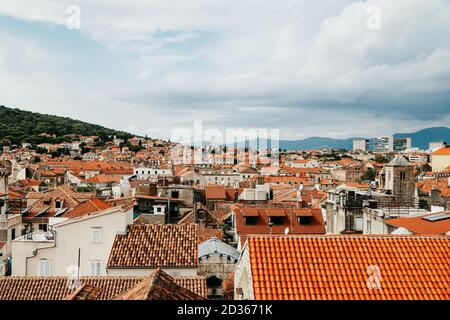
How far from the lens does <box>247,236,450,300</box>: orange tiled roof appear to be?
9625mm

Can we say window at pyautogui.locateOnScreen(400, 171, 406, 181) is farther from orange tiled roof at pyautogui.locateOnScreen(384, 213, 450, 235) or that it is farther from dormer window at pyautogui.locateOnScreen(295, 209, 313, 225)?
orange tiled roof at pyautogui.locateOnScreen(384, 213, 450, 235)

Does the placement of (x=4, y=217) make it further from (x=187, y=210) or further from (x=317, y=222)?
(x=317, y=222)

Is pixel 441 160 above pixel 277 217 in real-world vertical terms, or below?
above

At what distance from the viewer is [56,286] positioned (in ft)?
49.1

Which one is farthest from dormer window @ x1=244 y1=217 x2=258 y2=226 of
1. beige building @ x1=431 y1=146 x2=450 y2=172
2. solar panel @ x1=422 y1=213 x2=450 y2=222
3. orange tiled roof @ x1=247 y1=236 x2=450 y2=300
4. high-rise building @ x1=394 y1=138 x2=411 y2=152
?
high-rise building @ x1=394 y1=138 x2=411 y2=152

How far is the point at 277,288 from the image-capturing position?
382 inches

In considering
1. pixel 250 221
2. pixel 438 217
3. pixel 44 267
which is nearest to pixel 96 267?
pixel 44 267

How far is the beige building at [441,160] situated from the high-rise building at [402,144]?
58.0 meters

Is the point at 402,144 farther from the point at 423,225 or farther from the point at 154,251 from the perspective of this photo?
the point at 154,251

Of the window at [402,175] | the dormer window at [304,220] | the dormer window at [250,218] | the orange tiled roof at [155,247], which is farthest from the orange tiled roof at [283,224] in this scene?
the orange tiled roof at [155,247]

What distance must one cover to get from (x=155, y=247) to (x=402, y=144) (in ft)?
598

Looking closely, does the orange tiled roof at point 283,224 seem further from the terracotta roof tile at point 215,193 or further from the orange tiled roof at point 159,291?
the orange tiled roof at point 159,291

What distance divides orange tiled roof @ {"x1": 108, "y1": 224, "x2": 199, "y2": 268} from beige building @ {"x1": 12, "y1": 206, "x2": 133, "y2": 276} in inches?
30.7
